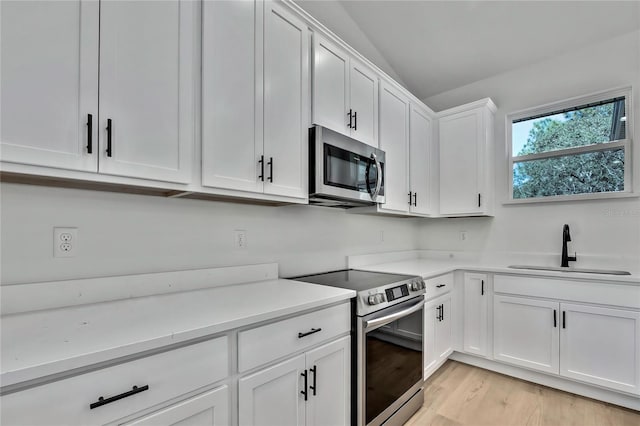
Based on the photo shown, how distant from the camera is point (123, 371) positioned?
31.9 inches

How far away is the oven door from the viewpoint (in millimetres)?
1554

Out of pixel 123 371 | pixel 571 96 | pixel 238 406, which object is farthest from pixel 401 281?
pixel 571 96

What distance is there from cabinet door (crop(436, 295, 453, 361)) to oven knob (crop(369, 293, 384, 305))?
1068 mm

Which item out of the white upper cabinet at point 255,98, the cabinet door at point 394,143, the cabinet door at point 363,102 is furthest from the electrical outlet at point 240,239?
the cabinet door at point 394,143

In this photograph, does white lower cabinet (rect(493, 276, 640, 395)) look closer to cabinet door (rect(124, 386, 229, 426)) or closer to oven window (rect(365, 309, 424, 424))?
oven window (rect(365, 309, 424, 424))

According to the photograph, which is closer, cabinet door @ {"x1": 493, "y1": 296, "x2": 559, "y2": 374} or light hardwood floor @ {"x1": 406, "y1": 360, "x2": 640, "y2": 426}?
light hardwood floor @ {"x1": 406, "y1": 360, "x2": 640, "y2": 426}

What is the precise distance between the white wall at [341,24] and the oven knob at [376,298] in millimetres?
2265

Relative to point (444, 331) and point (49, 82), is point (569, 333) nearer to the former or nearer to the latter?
point (444, 331)

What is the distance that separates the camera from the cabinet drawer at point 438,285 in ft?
7.54

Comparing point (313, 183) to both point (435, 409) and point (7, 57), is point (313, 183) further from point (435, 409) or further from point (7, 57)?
point (435, 409)

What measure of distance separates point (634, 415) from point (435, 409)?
1367 millimetres

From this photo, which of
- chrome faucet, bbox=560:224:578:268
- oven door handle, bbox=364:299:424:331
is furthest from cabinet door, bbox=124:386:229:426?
chrome faucet, bbox=560:224:578:268

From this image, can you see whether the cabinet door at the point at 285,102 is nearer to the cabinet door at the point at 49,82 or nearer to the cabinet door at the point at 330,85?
the cabinet door at the point at 330,85

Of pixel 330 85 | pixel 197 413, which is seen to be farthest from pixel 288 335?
pixel 330 85
